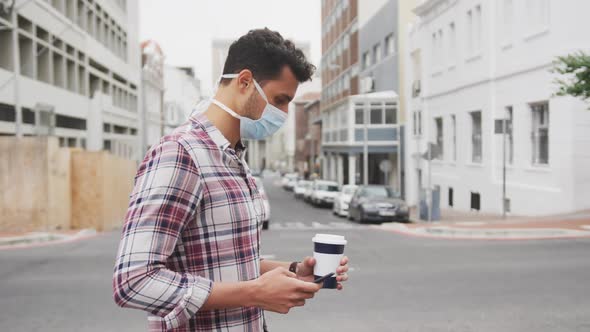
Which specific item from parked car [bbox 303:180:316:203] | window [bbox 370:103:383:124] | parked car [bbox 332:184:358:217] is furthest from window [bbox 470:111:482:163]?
parked car [bbox 303:180:316:203]

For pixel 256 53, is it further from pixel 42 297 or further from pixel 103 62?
pixel 103 62

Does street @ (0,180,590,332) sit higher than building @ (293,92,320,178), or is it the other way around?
building @ (293,92,320,178)

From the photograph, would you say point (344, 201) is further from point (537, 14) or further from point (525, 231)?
point (525, 231)

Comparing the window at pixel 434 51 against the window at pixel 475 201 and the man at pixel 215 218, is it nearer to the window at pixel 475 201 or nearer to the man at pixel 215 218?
the window at pixel 475 201

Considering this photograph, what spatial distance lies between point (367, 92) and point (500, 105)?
64.1ft

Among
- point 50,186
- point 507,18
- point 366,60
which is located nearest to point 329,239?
point 50,186

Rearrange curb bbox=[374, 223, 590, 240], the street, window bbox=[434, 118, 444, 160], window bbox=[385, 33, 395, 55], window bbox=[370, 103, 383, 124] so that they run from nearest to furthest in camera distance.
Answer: the street < curb bbox=[374, 223, 590, 240] < window bbox=[434, 118, 444, 160] < window bbox=[385, 33, 395, 55] < window bbox=[370, 103, 383, 124]

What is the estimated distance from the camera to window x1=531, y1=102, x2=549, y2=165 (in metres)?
20.6

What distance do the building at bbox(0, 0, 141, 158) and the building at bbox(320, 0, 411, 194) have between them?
14667 mm

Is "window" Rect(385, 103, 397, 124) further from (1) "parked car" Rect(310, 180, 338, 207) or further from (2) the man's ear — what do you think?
(2) the man's ear

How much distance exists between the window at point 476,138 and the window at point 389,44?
44.4ft

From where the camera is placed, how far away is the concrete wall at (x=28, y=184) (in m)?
17.2

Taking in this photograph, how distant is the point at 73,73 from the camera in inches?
1190

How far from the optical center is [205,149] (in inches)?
79.7
